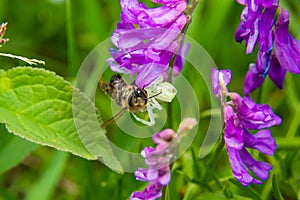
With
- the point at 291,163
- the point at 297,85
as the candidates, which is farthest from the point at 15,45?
the point at 291,163

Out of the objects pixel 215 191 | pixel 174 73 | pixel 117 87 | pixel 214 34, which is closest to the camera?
pixel 117 87

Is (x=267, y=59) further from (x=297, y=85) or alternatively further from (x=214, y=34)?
(x=297, y=85)

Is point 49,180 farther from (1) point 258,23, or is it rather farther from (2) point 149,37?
(1) point 258,23

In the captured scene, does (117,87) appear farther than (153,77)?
Yes

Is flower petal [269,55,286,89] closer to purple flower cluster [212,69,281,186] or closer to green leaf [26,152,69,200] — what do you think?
purple flower cluster [212,69,281,186]

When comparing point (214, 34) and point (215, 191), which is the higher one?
point (214, 34)

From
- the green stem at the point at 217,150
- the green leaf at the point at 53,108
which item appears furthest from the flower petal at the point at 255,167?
the green leaf at the point at 53,108

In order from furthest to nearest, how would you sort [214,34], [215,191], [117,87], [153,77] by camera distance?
1. [214,34]
2. [215,191]
3. [117,87]
4. [153,77]

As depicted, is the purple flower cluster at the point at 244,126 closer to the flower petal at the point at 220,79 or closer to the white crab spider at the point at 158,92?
the flower petal at the point at 220,79
